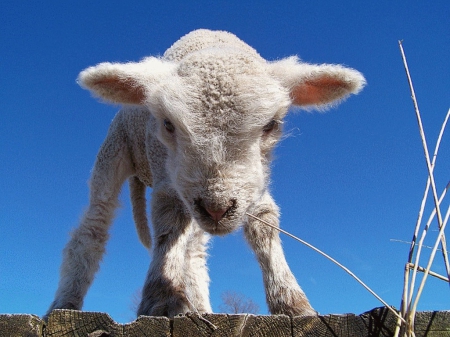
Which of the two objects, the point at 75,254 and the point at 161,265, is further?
the point at 75,254

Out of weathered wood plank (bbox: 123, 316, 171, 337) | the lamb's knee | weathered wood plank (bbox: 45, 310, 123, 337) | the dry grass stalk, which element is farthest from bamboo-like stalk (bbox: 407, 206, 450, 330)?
the lamb's knee

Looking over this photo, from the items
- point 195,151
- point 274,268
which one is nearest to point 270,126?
point 195,151

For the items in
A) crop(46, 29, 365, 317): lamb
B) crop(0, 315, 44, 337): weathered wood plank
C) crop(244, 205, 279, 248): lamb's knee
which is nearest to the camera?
crop(0, 315, 44, 337): weathered wood plank

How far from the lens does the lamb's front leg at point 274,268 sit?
4.25 metres

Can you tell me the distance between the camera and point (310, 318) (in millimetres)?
2248

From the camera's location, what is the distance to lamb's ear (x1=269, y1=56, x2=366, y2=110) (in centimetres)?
416

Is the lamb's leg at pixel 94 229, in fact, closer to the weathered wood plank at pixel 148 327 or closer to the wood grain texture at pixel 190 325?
the wood grain texture at pixel 190 325

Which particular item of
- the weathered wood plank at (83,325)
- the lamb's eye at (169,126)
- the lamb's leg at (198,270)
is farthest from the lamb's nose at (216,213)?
the lamb's leg at (198,270)

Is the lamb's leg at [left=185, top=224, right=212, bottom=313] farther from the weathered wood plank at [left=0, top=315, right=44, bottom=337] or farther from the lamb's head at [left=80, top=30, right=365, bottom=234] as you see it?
the weathered wood plank at [left=0, top=315, right=44, bottom=337]

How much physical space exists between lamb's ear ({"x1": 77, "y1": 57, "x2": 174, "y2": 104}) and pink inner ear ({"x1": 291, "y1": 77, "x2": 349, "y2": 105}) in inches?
43.1

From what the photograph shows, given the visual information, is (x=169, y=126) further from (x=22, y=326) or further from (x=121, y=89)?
(x=22, y=326)

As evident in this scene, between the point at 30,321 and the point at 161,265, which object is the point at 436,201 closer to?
the point at 30,321

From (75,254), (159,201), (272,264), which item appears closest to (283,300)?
(272,264)

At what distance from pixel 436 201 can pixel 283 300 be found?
2338 millimetres
